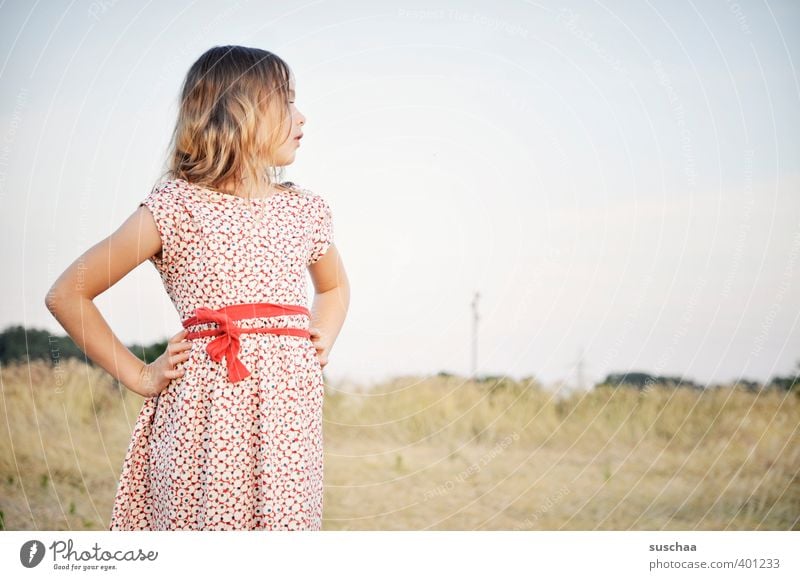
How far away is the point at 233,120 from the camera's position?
2520 millimetres

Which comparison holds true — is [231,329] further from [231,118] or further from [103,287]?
[231,118]

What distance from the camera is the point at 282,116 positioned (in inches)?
101

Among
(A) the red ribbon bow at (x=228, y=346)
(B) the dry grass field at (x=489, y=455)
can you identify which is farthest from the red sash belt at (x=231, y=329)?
(B) the dry grass field at (x=489, y=455)

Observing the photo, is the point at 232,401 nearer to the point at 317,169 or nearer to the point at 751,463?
the point at 317,169

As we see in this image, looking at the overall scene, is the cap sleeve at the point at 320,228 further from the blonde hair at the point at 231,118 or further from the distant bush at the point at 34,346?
the distant bush at the point at 34,346

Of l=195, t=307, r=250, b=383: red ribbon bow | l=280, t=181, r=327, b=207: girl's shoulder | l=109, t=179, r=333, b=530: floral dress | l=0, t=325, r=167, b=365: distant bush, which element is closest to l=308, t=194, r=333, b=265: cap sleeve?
l=280, t=181, r=327, b=207: girl's shoulder

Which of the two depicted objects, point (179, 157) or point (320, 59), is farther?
point (320, 59)

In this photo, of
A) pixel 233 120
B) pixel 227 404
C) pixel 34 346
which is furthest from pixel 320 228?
pixel 34 346

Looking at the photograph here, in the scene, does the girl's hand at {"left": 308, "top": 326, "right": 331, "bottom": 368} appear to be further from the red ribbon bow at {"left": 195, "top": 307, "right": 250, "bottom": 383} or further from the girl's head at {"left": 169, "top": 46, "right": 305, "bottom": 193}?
the girl's head at {"left": 169, "top": 46, "right": 305, "bottom": 193}

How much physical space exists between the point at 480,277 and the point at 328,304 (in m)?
1.51

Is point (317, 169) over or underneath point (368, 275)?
over

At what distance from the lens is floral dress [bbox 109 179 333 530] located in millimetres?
2361

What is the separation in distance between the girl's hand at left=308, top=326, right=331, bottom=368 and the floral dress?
0.29 ft
